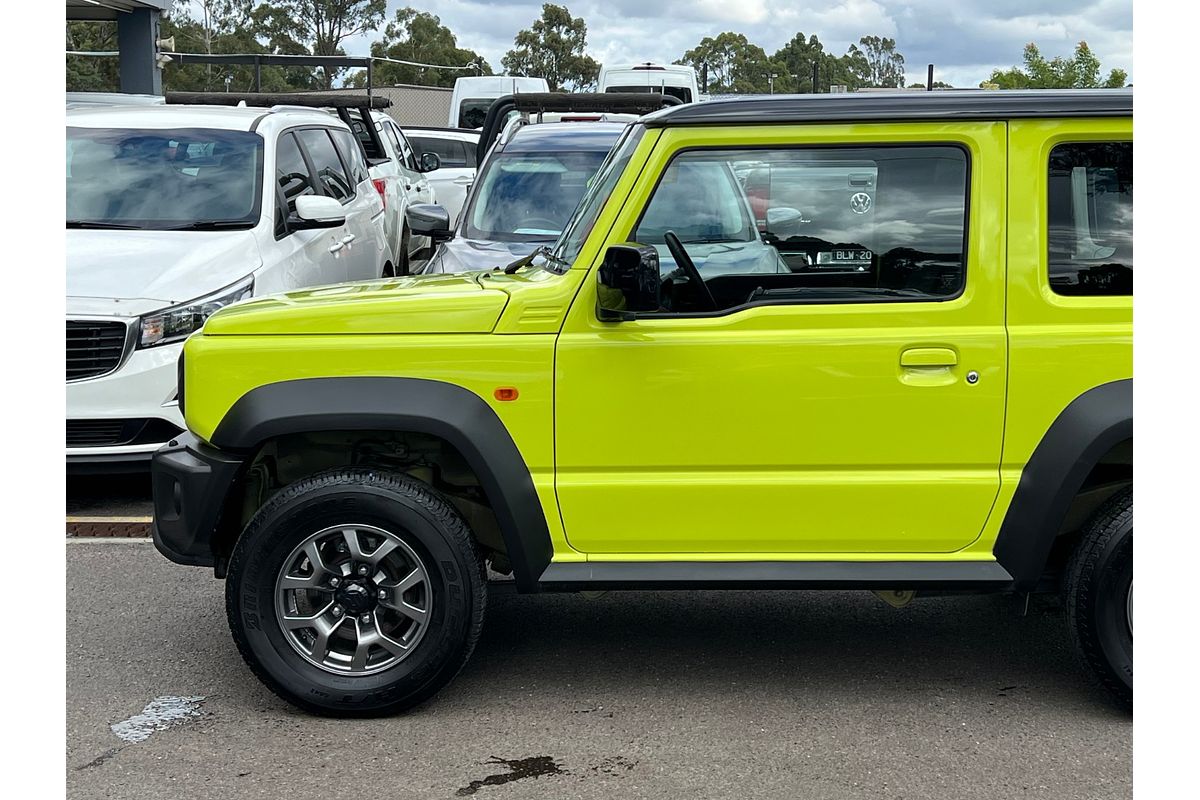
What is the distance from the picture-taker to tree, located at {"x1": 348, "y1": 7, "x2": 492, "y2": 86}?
81.9 metres

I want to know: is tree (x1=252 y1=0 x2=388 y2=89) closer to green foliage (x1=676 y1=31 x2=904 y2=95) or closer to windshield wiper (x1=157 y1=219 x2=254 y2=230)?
green foliage (x1=676 y1=31 x2=904 y2=95)

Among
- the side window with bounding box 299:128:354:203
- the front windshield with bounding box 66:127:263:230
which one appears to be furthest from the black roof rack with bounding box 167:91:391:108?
the front windshield with bounding box 66:127:263:230

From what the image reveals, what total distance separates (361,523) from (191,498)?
1.91 ft

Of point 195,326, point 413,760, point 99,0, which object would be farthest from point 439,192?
point 413,760

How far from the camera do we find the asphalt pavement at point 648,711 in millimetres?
3994

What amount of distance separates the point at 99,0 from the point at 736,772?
800 inches

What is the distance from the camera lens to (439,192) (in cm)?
1838

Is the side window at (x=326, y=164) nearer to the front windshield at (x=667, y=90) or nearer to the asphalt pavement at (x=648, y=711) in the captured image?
the asphalt pavement at (x=648, y=711)

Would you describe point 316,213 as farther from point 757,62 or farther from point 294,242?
point 757,62

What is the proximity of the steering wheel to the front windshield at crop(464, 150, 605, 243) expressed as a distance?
4.58 metres

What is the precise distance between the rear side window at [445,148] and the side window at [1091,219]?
57.3 ft

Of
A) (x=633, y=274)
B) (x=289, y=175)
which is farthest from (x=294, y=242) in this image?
(x=633, y=274)

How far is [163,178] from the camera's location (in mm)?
8055

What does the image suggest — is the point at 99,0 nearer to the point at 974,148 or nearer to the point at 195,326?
the point at 195,326
